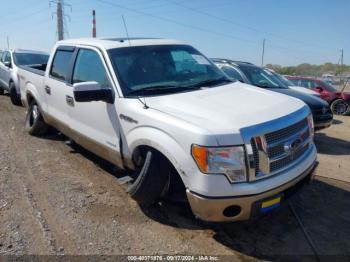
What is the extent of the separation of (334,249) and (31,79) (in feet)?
18.6

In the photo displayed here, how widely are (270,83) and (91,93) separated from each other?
547 cm

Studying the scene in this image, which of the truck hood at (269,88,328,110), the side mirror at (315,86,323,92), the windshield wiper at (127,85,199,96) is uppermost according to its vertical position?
the windshield wiper at (127,85,199,96)

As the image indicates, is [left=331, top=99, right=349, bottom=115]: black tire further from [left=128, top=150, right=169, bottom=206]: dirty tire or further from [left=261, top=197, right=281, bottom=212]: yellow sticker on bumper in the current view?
[left=128, top=150, right=169, bottom=206]: dirty tire

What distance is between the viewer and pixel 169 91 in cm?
388

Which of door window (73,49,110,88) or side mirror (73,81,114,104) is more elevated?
door window (73,49,110,88)

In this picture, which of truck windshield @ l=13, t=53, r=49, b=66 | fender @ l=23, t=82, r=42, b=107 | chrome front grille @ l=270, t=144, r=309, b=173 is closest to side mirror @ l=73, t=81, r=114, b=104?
chrome front grille @ l=270, t=144, r=309, b=173

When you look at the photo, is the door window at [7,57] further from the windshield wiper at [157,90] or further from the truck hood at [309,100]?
the windshield wiper at [157,90]

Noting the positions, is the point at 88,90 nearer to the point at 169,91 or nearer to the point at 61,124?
the point at 169,91

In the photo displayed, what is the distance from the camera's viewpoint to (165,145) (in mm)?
3219

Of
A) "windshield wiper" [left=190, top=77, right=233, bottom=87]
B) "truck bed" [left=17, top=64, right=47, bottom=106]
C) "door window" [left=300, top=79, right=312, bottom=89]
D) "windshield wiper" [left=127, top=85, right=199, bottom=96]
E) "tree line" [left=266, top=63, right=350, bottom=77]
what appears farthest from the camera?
"tree line" [left=266, top=63, right=350, bottom=77]

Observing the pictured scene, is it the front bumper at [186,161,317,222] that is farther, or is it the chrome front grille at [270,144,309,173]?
the chrome front grille at [270,144,309,173]

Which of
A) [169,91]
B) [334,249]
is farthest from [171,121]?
[334,249]

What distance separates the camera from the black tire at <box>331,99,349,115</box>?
13125mm

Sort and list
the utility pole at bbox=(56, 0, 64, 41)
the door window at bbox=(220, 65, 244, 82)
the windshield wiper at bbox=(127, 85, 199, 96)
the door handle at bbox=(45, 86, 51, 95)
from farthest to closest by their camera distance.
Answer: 1. the utility pole at bbox=(56, 0, 64, 41)
2. the door window at bbox=(220, 65, 244, 82)
3. the door handle at bbox=(45, 86, 51, 95)
4. the windshield wiper at bbox=(127, 85, 199, 96)
